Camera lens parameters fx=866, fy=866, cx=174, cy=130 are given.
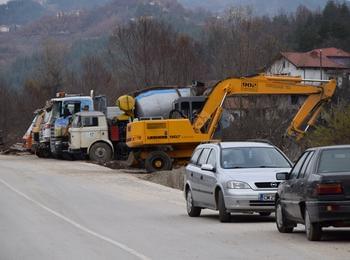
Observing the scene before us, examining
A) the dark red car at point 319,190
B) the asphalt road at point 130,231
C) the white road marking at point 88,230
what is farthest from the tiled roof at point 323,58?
the dark red car at point 319,190

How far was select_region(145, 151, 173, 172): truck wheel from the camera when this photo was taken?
124 ft

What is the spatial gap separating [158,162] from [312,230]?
2478 centimetres

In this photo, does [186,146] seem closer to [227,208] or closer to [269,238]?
[227,208]

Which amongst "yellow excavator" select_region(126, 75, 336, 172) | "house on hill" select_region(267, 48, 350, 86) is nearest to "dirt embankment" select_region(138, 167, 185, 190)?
"yellow excavator" select_region(126, 75, 336, 172)

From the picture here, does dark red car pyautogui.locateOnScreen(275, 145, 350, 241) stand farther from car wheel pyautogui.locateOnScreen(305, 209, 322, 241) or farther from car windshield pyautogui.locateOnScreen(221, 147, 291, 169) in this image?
car windshield pyautogui.locateOnScreen(221, 147, 291, 169)

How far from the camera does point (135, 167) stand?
136 feet

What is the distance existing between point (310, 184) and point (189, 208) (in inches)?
265

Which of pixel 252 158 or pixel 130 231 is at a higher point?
pixel 252 158

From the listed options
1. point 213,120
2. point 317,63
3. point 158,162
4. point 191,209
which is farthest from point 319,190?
point 317,63

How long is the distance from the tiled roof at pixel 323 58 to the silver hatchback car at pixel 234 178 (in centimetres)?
6936

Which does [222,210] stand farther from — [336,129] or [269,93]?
[269,93]

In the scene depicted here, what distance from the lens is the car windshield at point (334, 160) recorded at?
13156mm

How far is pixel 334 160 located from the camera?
1330 cm

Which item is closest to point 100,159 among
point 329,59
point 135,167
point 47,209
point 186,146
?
point 135,167
